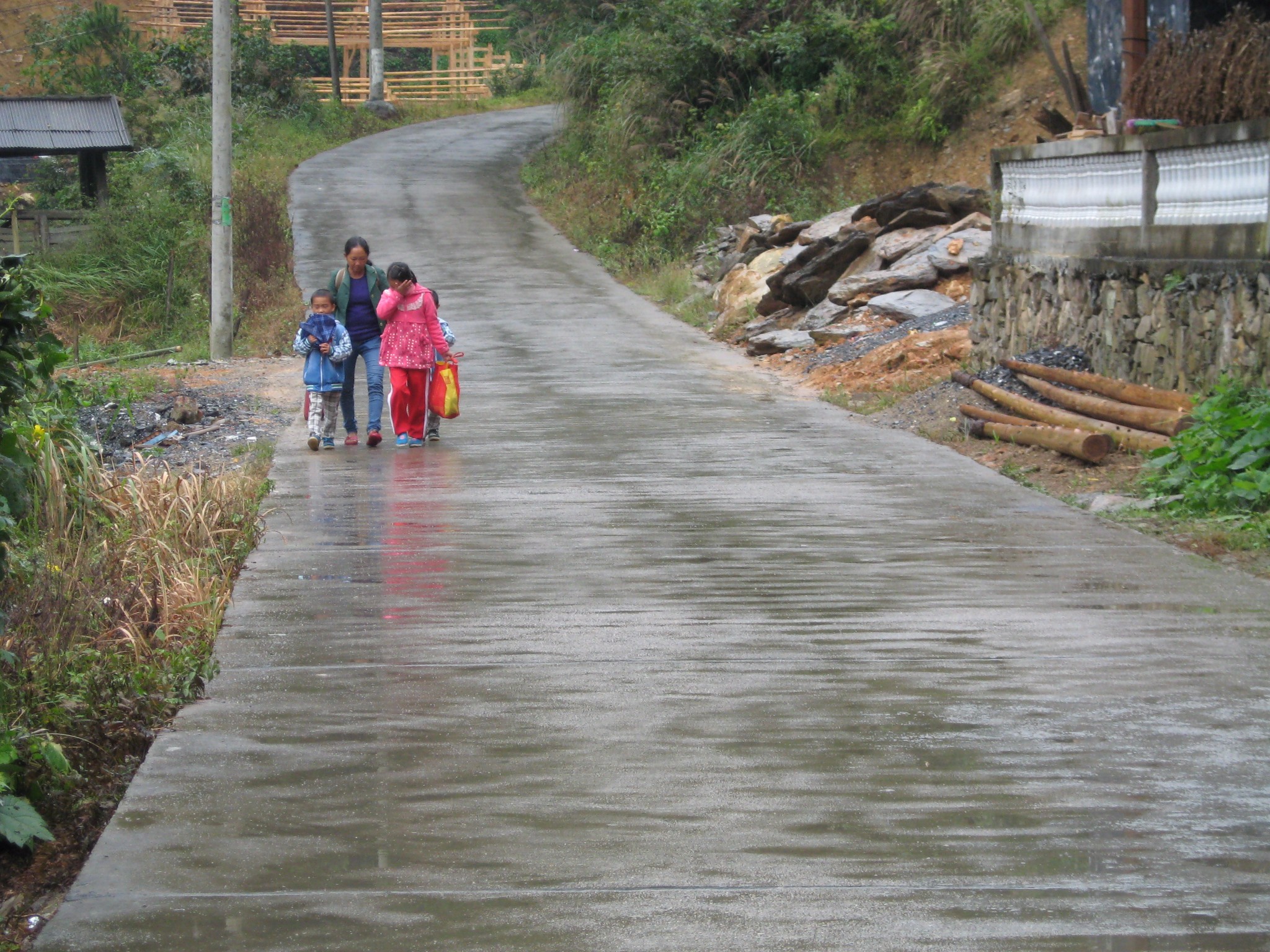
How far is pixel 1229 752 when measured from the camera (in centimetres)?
482

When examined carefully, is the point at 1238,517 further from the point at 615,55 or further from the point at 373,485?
the point at 615,55

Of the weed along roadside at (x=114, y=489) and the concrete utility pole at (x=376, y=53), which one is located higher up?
the concrete utility pole at (x=376, y=53)

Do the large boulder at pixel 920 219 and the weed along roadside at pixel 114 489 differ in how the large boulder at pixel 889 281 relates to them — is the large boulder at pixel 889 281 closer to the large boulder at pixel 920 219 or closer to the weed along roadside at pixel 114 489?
the large boulder at pixel 920 219

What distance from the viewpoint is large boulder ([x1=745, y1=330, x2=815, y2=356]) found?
18.0 m

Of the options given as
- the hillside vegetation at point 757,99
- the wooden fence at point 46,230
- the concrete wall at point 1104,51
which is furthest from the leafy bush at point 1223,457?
the wooden fence at point 46,230

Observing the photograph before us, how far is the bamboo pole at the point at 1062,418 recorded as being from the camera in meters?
9.84

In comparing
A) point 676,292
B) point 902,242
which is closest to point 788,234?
point 676,292

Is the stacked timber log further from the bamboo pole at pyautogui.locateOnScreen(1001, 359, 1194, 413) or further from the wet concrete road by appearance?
the wet concrete road

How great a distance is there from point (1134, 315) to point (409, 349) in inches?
223

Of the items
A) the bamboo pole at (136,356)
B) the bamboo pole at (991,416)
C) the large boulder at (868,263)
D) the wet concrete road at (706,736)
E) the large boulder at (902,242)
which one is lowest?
the wet concrete road at (706,736)

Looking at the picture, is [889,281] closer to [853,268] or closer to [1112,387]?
[853,268]

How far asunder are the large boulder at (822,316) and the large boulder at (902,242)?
0.89 m

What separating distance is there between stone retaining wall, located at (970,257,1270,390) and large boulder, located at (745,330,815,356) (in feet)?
11.4

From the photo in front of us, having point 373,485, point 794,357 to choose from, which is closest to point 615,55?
point 794,357
